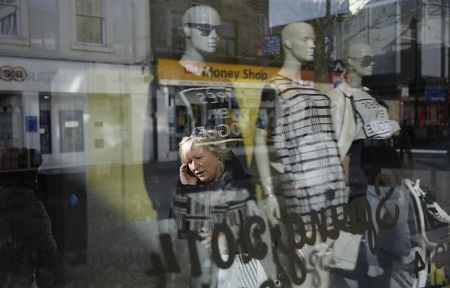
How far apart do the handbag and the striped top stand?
207 millimetres

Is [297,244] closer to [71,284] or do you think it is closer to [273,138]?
[273,138]

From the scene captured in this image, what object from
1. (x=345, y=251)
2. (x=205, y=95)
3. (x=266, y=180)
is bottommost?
(x=345, y=251)

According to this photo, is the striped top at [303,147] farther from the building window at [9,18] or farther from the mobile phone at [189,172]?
the building window at [9,18]

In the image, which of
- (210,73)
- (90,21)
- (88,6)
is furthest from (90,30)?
(210,73)

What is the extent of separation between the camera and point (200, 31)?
2521 millimetres

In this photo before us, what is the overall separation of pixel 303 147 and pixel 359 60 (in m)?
0.81

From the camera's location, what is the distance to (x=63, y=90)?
3.03 meters

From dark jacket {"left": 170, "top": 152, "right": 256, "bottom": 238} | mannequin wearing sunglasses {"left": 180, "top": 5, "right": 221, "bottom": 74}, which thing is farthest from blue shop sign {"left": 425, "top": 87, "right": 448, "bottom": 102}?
dark jacket {"left": 170, "top": 152, "right": 256, "bottom": 238}

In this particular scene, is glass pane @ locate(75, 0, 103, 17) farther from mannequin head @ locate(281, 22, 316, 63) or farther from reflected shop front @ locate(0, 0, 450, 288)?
mannequin head @ locate(281, 22, 316, 63)

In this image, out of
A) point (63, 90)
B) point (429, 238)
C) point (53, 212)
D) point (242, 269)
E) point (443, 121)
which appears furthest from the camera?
point (443, 121)

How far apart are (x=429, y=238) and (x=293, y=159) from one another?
3.58 feet

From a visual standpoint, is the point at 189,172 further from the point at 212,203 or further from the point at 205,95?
the point at 205,95

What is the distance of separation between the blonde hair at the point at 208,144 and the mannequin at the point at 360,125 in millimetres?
718

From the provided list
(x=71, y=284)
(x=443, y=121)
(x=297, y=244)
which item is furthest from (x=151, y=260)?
(x=443, y=121)
